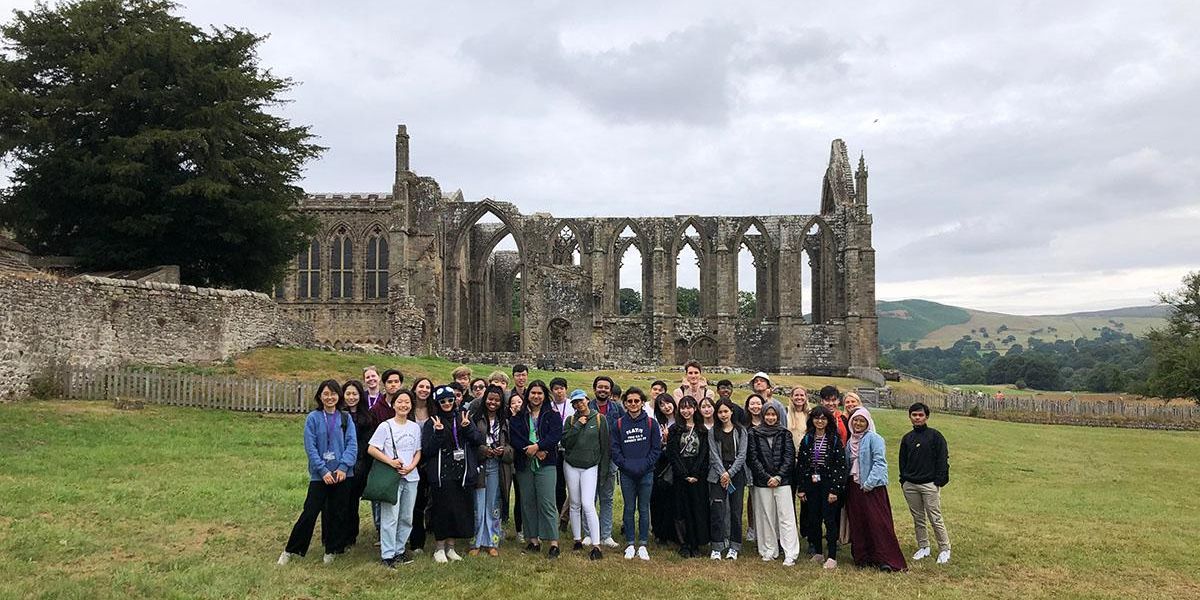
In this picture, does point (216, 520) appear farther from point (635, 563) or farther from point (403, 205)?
point (403, 205)

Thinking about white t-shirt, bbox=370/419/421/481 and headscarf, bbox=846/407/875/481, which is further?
headscarf, bbox=846/407/875/481

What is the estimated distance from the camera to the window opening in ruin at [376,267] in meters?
44.5

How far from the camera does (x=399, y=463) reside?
7.16 metres

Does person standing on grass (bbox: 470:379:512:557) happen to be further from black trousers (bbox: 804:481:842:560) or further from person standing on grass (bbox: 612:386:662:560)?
black trousers (bbox: 804:481:842:560)

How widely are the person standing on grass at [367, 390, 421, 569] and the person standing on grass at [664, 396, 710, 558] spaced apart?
2558mm

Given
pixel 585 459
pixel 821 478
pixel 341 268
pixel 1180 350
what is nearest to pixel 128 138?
pixel 585 459

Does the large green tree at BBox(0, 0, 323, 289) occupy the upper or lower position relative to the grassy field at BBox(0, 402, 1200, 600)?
upper

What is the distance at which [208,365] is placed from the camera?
20.2 meters

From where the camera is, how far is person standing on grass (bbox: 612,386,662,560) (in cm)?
779

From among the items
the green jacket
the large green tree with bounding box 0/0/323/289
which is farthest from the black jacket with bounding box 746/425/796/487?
the large green tree with bounding box 0/0/323/289

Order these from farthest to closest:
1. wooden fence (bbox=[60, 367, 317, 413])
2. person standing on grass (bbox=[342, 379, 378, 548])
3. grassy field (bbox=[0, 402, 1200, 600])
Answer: wooden fence (bbox=[60, 367, 317, 413])
person standing on grass (bbox=[342, 379, 378, 548])
grassy field (bbox=[0, 402, 1200, 600])

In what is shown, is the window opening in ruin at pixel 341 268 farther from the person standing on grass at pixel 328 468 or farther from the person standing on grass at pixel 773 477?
the person standing on grass at pixel 773 477

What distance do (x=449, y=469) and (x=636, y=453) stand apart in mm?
1840

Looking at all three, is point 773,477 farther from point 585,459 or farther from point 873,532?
point 585,459
